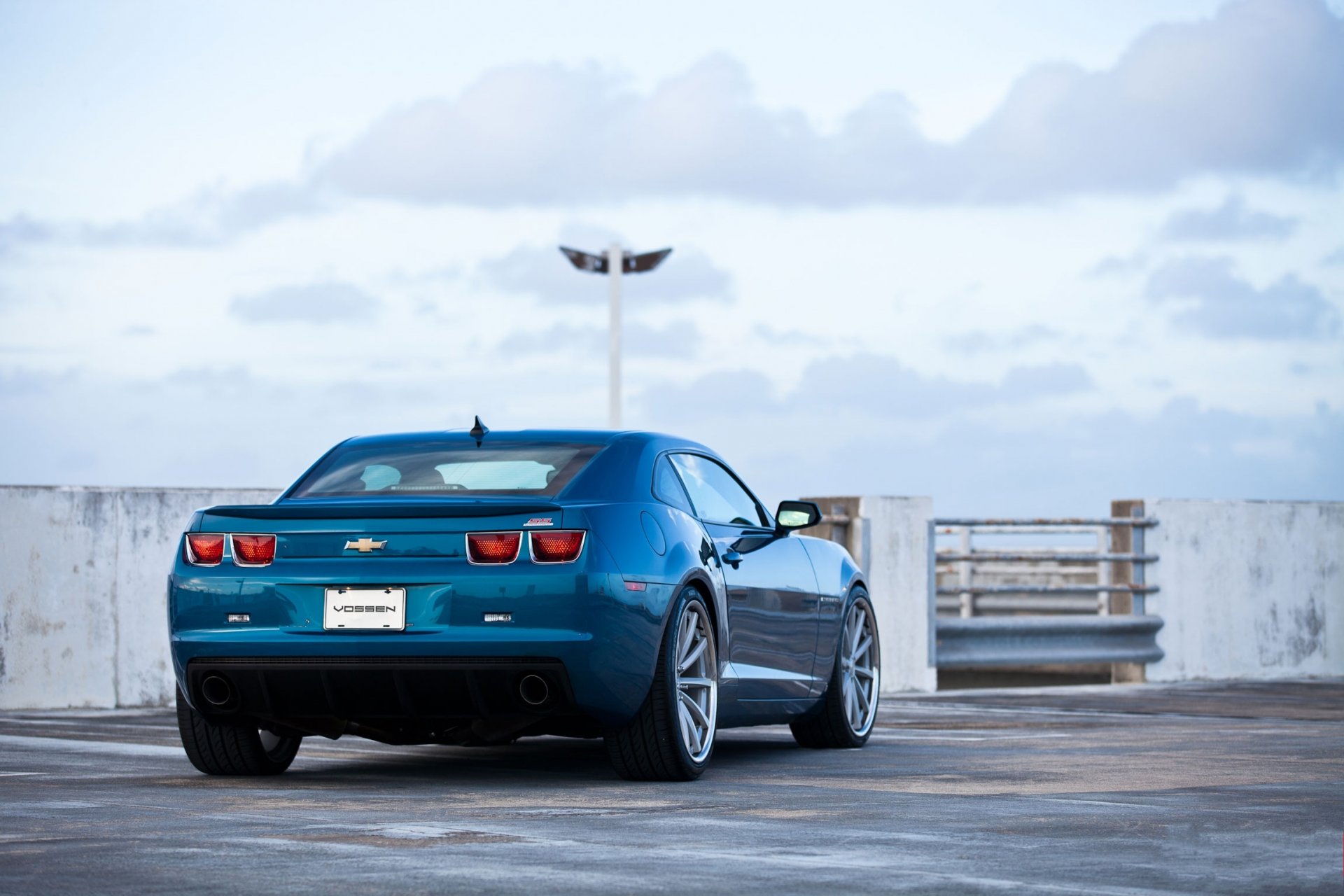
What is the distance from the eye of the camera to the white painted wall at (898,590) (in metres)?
15.3

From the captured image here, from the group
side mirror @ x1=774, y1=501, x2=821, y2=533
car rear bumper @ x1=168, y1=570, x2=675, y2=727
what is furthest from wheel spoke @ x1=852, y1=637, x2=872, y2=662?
car rear bumper @ x1=168, y1=570, x2=675, y2=727

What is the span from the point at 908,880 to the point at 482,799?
2375 mm

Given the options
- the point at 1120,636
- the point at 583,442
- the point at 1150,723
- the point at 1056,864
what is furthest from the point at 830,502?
the point at 1056,864

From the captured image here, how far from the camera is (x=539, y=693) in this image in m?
7.39

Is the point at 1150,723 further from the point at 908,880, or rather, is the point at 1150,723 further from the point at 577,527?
the point at 908,880

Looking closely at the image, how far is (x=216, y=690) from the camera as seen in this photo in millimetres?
7637

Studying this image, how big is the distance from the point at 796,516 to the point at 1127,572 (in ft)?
27.8

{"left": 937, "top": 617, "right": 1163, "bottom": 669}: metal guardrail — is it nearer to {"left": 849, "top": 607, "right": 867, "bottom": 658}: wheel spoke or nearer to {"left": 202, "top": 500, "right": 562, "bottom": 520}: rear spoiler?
{"left": 849, "top": 607, "right": 867, "bottom": 658}: wheel spoke

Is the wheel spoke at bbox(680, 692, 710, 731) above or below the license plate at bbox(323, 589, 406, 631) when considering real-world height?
below

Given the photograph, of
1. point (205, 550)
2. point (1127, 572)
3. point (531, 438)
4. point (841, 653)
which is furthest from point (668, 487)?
point (1127, 572)

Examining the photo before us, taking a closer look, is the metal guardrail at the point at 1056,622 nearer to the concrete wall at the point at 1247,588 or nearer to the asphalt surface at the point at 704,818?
the concrete wall at the point at 1247,588

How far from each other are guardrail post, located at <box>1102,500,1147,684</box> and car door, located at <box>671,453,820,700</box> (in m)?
7.92

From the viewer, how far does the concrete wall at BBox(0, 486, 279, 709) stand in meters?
12.8

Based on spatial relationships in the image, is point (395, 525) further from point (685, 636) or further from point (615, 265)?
point (615, 265)
